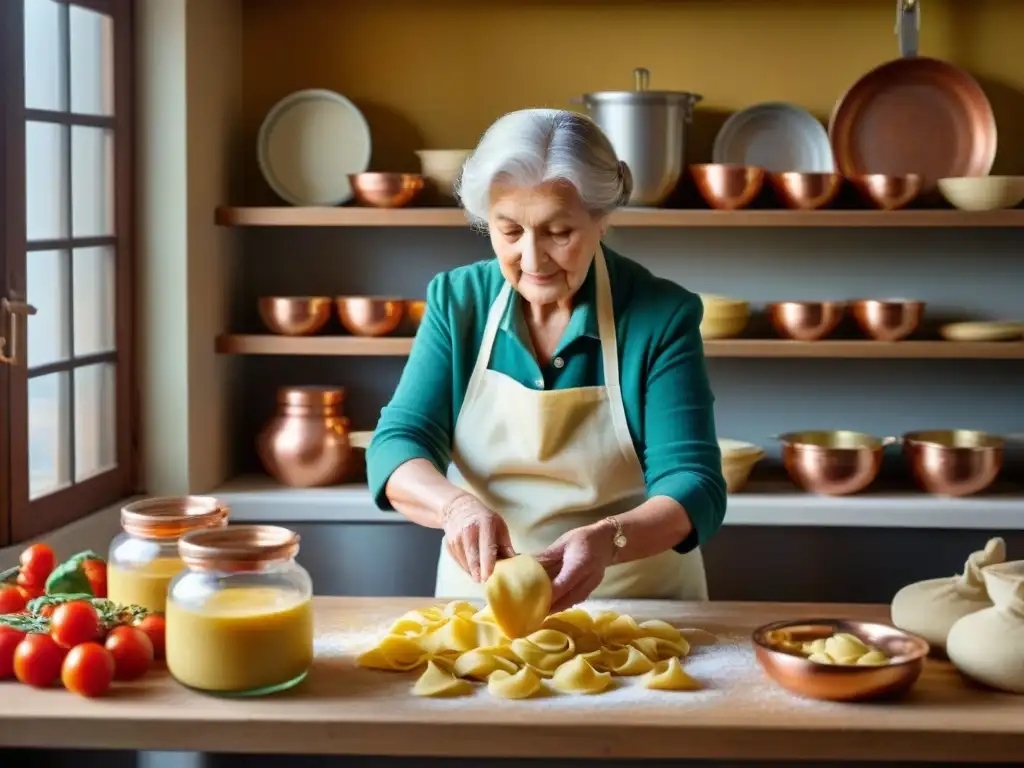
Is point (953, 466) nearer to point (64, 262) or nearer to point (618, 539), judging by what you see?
point (618, 539)

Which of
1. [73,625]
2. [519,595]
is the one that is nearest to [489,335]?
[519,595]

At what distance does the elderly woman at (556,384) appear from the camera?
6.54ft

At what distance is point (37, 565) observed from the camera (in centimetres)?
186

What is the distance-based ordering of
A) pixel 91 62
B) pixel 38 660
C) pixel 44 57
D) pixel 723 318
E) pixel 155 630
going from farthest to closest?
pixel 723 318 → pixel 91 62 → pixel 44 57 → pixel 155 630 → pixel 38 660

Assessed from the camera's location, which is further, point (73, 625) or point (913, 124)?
point (913, 124)

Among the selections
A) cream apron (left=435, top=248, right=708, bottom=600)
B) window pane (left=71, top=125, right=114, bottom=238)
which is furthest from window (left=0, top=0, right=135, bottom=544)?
cream apron (left=435, top=248, right=708, bottom=600)

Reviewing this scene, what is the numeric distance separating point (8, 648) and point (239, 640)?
324 mm

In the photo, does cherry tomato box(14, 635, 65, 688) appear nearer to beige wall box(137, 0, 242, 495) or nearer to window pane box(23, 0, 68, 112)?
window pane box(23, 0, 68, 112)

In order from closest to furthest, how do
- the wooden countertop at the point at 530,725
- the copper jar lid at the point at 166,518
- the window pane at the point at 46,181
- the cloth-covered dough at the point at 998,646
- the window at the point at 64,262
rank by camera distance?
the wooden countertop at the point at 530,725 < the cloth-covered dough at the point at 998,646 < the copper jar lid at the point at 166,518 < the window at the point at 64,262 < the window pane at the point at 46,181

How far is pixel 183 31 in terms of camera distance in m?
3.41

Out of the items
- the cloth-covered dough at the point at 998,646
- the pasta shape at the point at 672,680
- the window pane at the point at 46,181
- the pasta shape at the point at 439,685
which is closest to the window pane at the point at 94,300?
the window pane at the point at 46,181

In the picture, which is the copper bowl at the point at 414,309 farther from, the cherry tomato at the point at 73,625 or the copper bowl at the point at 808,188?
the cherry tomato at the point at 73,625

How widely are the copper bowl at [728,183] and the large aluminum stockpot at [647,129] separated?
0.07 metres

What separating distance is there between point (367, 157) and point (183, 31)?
0.61m
